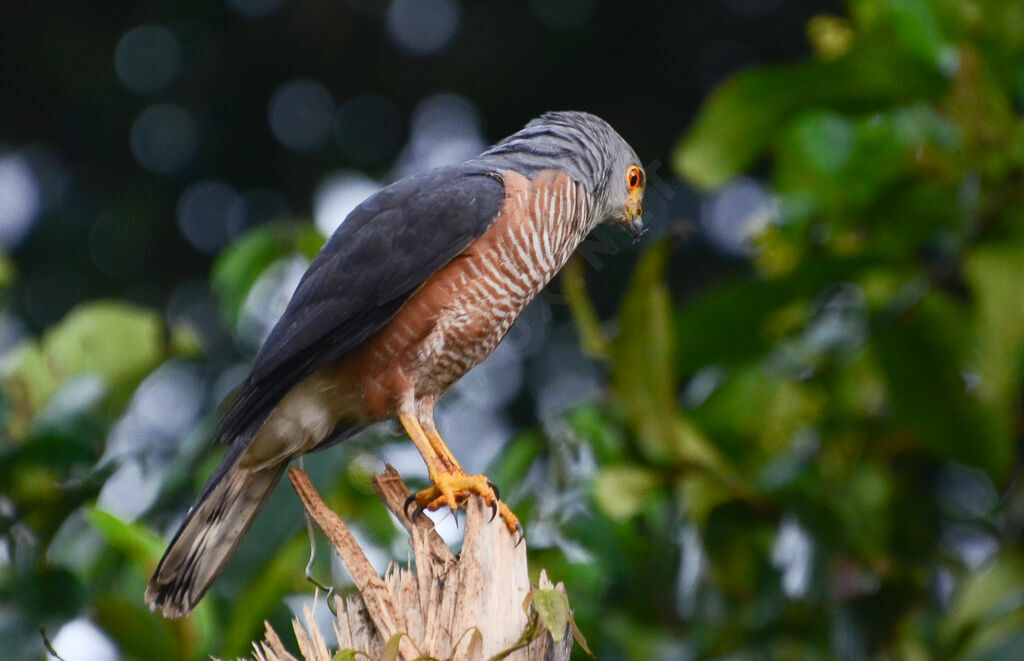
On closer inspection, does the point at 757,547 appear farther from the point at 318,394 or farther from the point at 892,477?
the point at 318,394

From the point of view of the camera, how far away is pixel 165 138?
30.9ft

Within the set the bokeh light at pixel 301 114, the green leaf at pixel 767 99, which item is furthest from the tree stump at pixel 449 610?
the bokeh light at pixel 301 114

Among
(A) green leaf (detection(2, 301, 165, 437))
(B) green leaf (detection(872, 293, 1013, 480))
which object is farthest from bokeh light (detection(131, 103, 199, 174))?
(B) green leaf (detection(872, 293, 1013, 480))

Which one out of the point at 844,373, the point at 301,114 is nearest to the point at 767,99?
the point at 844,373

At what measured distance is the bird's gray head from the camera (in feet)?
10.2

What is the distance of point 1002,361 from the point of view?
3727mm

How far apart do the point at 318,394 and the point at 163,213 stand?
6.79m

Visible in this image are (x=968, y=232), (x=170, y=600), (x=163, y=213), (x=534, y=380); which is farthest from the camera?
(x=163, y=213)

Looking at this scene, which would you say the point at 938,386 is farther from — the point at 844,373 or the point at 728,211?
the point at 728,211

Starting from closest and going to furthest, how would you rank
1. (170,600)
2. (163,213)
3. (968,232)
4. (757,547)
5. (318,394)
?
(170,600)
(318,394)
(968,232)
(757,547)
(163,213)

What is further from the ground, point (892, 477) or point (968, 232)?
point (968, 232)

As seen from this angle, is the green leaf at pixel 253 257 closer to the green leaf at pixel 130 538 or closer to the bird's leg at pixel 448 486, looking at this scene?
the green leaf at pixel 130 538

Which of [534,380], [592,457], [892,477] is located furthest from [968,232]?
[534,380]

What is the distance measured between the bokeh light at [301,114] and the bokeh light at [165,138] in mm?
693
